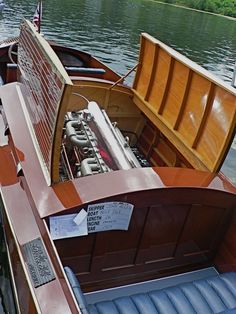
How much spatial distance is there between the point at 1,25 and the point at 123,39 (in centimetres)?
533

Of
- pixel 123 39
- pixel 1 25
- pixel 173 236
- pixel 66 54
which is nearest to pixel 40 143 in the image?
pixel 173 236

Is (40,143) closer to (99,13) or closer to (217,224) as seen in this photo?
(217,224)

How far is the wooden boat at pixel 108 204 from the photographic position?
2334 millimetres

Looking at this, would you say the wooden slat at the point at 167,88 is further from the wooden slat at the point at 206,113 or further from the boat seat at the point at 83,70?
the boat seat at the point at 83,70

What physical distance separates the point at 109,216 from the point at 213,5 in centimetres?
3944

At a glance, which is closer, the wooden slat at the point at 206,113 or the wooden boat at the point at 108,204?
the wooden boat at the point at 108,204

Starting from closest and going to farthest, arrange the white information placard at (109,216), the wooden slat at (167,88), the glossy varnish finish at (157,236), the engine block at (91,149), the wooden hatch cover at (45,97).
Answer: the wooden hatch cover at (45,97)
the white information placard at (109,216)
the glossy varnish finish at (157,236)
the engine block at (91,149)
the wooden slat at (167,88)

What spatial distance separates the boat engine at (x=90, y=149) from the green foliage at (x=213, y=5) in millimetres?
36729

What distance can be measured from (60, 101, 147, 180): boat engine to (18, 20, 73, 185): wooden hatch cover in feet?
1.24

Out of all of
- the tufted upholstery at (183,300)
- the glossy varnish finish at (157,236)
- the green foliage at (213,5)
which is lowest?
the green foliage at (213,5)

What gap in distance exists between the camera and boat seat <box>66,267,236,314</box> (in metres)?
2.51

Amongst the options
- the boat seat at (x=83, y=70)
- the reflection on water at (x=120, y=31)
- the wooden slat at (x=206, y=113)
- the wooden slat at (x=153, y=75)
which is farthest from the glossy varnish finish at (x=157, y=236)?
the reflection on water at (x=120, y=31)

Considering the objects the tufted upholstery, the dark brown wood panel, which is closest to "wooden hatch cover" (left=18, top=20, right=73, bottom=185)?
the dark brown wood panel

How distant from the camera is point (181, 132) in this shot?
12.3ft
